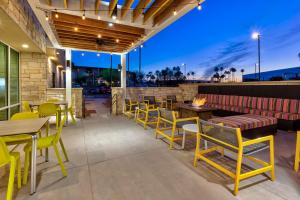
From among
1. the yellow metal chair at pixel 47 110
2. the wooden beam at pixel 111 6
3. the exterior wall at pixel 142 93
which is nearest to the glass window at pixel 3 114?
the yellow metal chair at pixel 47 110

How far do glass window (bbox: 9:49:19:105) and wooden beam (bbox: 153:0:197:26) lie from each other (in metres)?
4.50

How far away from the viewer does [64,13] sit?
371cm

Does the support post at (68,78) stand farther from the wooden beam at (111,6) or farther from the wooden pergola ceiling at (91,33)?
the wooden beam at (111,6)

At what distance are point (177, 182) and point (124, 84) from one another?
19.7 feet

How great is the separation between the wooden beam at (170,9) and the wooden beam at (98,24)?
746 millimetres

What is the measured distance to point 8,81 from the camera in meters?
4.62

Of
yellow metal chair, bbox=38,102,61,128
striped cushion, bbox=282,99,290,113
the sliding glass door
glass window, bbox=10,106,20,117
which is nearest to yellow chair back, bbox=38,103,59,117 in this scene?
yellow metal chair, bbox=38,102,61,128

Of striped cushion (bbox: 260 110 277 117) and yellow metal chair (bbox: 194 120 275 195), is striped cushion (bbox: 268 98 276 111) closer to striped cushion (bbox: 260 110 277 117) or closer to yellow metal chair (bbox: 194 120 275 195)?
striped cushion (bbox: 260 110 277 117)

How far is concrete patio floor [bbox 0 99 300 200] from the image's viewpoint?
1784mm

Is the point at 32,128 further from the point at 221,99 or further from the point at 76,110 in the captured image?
the point at 221,99

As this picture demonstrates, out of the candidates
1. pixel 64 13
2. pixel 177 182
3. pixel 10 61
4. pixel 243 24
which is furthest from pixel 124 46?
pixel 243 24

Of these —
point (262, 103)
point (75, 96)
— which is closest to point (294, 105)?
point (262, 103)

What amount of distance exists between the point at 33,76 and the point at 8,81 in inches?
43.7

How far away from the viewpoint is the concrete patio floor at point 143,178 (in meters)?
1.78
